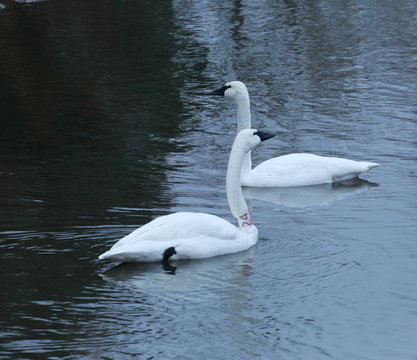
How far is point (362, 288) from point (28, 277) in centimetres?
280

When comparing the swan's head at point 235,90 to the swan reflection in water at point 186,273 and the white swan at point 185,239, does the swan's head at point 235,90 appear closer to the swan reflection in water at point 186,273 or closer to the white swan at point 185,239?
the white swan at point 185,239

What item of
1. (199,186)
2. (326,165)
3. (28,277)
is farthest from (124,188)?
(28,277)

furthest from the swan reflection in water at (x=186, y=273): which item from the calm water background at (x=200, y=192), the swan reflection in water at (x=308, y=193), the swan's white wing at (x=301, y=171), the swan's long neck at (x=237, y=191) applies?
the swan's white wing at (x=301, y=171)

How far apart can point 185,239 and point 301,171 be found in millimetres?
3204

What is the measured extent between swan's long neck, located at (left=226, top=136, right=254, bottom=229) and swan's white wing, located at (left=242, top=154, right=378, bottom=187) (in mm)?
2042

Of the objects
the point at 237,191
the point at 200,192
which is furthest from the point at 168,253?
the point at 200,192

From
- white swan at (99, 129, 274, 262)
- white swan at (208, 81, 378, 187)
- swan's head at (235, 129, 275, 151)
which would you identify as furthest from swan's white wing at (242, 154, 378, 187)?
white swan at (99, 129, 274, 262)

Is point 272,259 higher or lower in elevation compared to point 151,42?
higher

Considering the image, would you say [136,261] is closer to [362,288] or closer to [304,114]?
[362,288]

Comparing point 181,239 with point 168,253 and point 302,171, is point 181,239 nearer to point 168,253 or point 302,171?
point 168,253

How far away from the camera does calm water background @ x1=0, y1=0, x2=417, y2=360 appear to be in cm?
791

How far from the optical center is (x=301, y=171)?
12.3 m

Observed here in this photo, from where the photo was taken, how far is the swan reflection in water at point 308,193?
38.9 feet

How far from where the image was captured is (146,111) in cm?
1645
